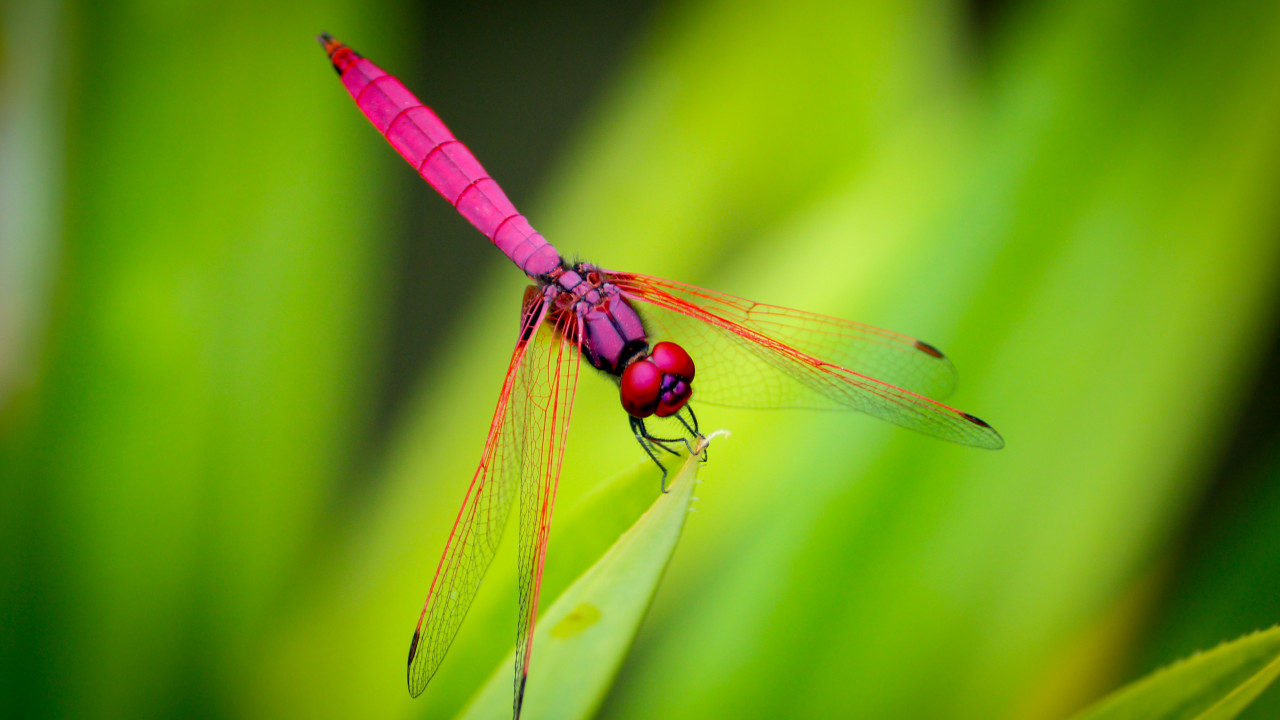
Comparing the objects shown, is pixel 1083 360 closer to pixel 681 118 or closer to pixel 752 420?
pixel 752 420

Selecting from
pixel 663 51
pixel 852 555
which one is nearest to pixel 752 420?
pixel 852 555

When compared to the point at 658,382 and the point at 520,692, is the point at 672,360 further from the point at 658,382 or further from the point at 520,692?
the point at 520,692

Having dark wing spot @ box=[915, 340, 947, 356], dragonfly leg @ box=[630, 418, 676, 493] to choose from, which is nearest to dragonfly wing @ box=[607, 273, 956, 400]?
dark wing spot @ box=[915, 340, 947, 356]

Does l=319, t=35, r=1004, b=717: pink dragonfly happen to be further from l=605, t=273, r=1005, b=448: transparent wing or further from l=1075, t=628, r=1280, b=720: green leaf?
l=1075, t=628, r=1280, b=720: green leaf

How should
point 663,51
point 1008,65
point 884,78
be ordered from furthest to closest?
point 663,51 → point 884,78 → point 1008,65

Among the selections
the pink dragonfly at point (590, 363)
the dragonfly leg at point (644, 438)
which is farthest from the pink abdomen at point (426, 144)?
the dragonfly leg at point (644, 438)

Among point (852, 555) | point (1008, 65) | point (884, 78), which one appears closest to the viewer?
point (852, 555)

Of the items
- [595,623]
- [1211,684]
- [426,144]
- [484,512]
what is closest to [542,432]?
[484,512]
